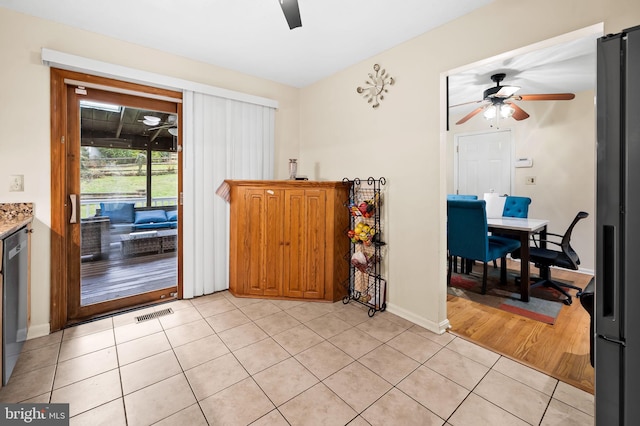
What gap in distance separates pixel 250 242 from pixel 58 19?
8.06ft

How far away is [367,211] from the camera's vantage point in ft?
9.23

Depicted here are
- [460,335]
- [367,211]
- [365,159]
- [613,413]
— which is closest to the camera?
[613,413]

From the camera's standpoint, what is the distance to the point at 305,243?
3.09 metres

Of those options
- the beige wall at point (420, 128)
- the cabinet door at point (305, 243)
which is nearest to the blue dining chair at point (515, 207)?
the beige wall at point (420, 128)

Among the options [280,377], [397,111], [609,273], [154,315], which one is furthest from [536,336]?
[154,315]

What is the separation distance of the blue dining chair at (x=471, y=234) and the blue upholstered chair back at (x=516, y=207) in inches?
33.7

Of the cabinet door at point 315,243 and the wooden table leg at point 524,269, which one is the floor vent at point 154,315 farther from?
the wooden table leg at point 524,269

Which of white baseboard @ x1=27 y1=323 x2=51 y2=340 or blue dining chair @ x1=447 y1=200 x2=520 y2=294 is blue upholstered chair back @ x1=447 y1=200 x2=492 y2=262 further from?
white baseboard @ x1=27 y1=323 x2=51 y2=340

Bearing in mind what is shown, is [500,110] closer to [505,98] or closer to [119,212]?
[505,98]

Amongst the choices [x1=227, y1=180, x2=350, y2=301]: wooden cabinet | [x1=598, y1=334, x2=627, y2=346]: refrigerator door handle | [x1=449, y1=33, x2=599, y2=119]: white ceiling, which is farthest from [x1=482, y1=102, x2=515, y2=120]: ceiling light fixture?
[x1=598, y1=334, x2=627, y2=346]: refrigerator door handle

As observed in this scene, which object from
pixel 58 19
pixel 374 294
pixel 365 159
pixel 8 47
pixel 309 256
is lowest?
pixel 374 294

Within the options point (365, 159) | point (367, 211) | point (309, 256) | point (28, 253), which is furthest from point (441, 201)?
point (28, 253)

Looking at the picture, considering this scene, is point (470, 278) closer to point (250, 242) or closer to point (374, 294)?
point (374, 294)

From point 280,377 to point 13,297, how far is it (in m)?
1.76
